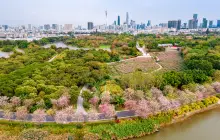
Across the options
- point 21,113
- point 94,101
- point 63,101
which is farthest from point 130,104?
point 21,113

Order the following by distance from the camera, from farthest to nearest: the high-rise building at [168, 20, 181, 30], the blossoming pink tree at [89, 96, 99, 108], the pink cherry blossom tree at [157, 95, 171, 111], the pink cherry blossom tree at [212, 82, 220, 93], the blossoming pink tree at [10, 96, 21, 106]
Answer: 1. the high-rise building at [168, 20, 181, 30]
2. the pink cherry blossom tree at [212, 82, 220, 93]
3. the blossoming pink tree at [89, 96, 99, 108]
4. the pink cherry blossom tree at [157, 95, 171, 111]
5. the blossoming pink tree at [10, 96, 21, 106]

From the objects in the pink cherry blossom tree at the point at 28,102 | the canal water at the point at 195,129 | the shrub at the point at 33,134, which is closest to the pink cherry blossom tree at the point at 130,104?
the canal water at the point at 195,129

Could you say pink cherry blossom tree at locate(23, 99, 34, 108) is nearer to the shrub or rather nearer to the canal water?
the shrub

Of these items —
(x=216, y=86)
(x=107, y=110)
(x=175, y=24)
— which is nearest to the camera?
(x=107, y=110)

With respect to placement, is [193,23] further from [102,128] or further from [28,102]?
[28,102]

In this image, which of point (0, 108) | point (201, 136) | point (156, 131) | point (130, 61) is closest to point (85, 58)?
point (130, 61)

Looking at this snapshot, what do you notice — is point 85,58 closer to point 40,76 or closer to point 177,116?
point 40,76

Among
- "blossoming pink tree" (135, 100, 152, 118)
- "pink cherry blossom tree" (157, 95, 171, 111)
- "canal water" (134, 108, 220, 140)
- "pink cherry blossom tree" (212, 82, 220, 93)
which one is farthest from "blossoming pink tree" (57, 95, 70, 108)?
"pink cherry blossom tree" (212, 82, 220, 93)

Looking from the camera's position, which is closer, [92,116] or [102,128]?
[102,128]
